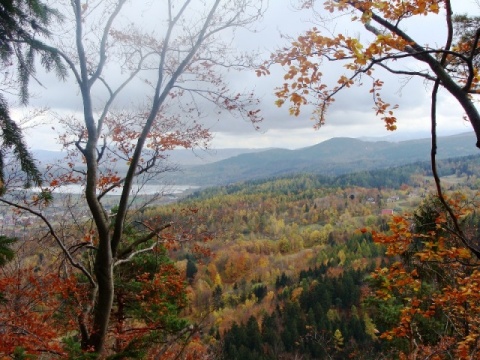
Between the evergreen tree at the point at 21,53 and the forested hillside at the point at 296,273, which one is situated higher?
the evergreen tree at the point at 21,53

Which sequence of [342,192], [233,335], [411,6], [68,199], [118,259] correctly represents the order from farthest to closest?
1. [342,192]
2. [233,335]
3. [68,199]
4. [118,259]
5. [411,6]

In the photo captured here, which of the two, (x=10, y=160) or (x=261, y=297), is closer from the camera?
(x=10, y=160)

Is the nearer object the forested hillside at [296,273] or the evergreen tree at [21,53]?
the evergreen tree at [21,53]

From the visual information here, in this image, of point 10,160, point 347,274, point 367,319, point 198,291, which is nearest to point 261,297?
point 198,291

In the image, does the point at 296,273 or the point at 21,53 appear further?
the point at 296,273

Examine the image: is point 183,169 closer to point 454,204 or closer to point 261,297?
point 454,204

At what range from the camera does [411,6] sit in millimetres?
3289

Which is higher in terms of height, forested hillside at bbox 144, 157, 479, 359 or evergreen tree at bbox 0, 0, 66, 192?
evergreen tree at bbox 0, 0, 66, 192

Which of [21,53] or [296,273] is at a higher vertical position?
[21,53]

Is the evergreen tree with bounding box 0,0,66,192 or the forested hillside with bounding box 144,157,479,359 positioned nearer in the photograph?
the evergreen tree with bounding box 0,0,66,192

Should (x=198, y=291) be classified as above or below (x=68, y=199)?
below

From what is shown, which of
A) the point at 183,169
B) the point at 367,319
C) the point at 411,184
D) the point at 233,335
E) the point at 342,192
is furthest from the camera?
the point at 411,184

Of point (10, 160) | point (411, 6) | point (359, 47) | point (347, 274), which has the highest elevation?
point (411, 6)

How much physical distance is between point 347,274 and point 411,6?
191ft
